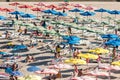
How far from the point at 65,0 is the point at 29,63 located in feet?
136

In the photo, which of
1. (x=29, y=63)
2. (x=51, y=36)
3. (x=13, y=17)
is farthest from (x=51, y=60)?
(x=13, y=17)

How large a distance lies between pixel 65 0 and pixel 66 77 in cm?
4456

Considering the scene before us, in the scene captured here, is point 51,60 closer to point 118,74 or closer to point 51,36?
point 118,74

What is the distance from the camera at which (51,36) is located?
37219mm

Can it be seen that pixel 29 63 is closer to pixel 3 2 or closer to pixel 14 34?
pixel 14 34

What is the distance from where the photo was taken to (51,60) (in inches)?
1118

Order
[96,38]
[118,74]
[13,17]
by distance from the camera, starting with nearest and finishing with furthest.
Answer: [118,74]
[96,38]
[13,17]

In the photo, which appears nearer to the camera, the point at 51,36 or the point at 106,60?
the point at 106,60

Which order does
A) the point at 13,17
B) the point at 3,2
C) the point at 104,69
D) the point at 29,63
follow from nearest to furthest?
the point at 104,69
the point at 29,63
the point at 13,17
the point at 3,2

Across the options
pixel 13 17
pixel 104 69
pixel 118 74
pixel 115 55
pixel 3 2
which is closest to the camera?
pixel 104 69

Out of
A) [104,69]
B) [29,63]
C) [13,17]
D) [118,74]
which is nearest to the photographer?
[104,69]

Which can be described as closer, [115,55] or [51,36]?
[115,55]

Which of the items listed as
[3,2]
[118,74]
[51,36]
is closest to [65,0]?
[3,2]

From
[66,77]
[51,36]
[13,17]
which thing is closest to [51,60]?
[66,77]
